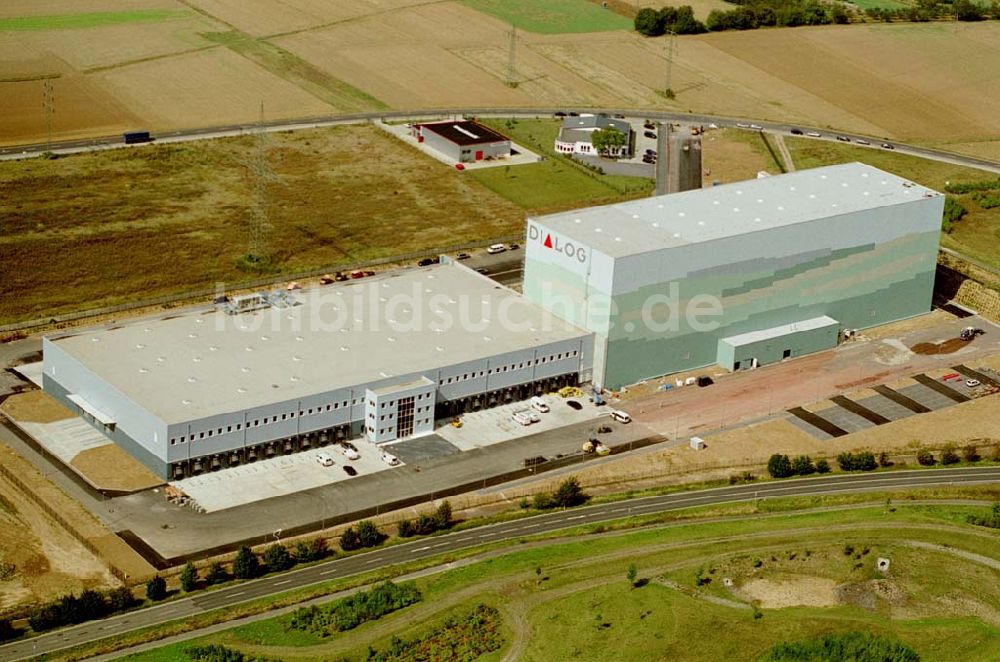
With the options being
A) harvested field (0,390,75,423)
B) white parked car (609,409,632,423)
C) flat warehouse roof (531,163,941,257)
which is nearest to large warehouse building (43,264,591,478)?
harvested field (0,390,75,423)

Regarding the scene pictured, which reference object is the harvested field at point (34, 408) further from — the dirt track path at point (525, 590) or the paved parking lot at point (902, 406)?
the paved parking lot at point (902, 406)

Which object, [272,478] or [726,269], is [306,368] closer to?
[272,478]

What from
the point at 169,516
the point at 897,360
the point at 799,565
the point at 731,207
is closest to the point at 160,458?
the point at 169,516

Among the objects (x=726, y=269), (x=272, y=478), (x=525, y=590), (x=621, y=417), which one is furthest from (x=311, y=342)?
(x=726, y=269)

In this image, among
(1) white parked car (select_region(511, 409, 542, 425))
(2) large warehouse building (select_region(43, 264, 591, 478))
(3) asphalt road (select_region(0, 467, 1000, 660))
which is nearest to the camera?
(3) asphalt road (select_region(0, 467, 1000, 660))

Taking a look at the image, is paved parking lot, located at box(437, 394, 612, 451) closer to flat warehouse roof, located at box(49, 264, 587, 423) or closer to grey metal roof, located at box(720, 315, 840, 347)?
flat warehouse roof, located at box(49, 264, 587, 423)

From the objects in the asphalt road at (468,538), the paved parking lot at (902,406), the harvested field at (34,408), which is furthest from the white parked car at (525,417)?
the harvested field at (34,408)
